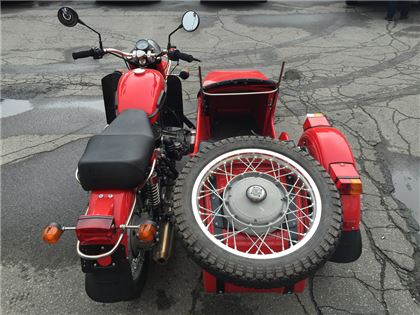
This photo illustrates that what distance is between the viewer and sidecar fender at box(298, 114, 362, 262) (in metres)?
2.41

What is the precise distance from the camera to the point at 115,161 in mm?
2109

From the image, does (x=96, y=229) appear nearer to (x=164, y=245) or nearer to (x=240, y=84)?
(x=164, y=245)

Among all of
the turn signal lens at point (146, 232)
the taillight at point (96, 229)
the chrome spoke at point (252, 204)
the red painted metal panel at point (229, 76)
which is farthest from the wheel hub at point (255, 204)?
the red painted metal panel at point (229, 76)

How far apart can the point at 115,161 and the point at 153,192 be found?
60 centimetres

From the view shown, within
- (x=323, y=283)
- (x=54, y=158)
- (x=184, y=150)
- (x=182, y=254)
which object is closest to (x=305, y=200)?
(x=323, y=283)

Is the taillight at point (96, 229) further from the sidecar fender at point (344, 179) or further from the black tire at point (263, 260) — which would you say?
the sidecar fender at point (344, 179)

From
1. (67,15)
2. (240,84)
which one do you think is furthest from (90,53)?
(240,84)

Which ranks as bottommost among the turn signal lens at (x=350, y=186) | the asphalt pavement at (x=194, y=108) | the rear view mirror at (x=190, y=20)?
the asphalt pavement at (x=194, y=108)

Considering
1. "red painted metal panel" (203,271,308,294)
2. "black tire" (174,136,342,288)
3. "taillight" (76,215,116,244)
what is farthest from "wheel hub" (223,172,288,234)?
"taillight" (76,215,116,244)

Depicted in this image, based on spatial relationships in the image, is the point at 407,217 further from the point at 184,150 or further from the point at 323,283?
the point at 184,150

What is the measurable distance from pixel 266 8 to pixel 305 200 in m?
10.9

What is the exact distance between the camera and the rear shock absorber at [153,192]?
2584 mm

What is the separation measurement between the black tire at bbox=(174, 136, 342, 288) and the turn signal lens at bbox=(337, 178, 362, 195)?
0.26 metres

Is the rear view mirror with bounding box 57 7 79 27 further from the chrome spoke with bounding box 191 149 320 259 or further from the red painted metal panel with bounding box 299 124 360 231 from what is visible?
the red painted metal panel with bounding box 299 124 360 231
